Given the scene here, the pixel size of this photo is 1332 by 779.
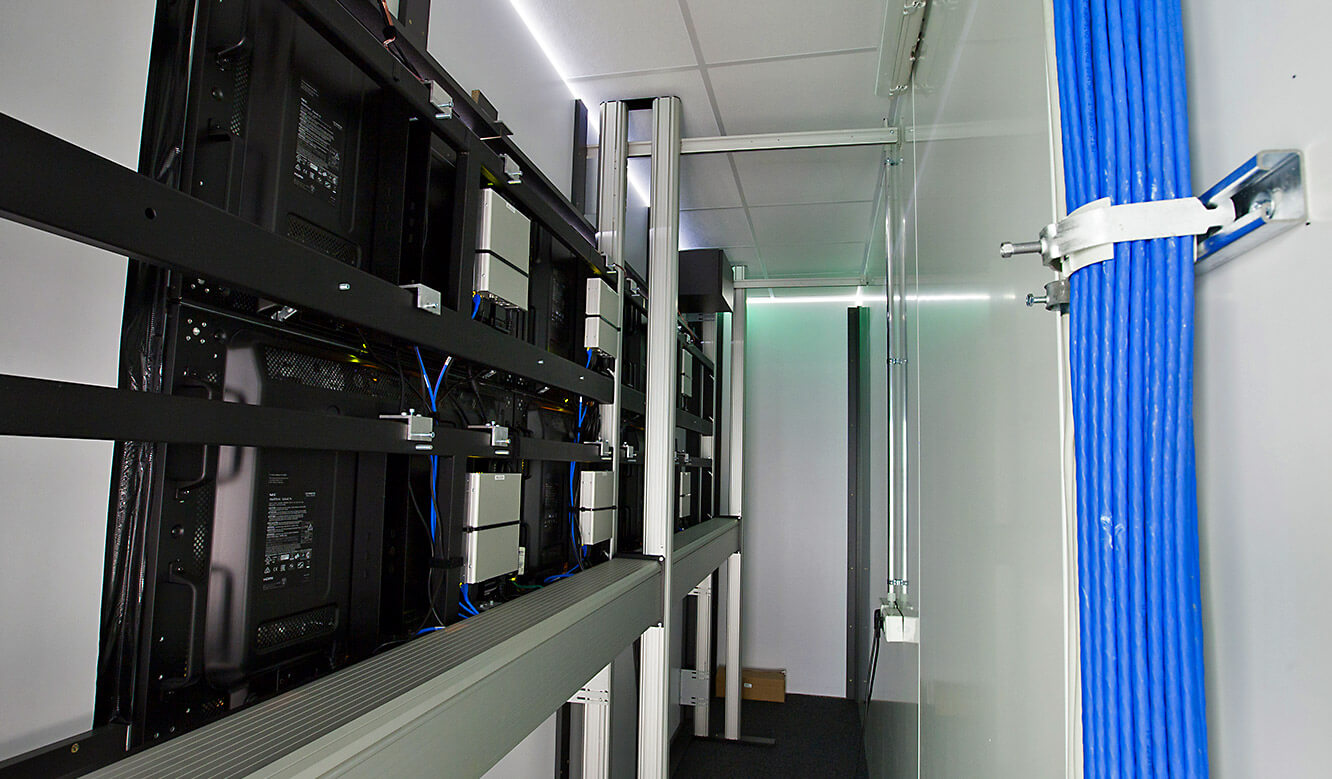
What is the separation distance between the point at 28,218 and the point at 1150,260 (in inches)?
31.9

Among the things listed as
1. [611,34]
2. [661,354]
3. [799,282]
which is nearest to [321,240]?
[611,34]

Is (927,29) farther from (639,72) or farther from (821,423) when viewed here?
(821,423)

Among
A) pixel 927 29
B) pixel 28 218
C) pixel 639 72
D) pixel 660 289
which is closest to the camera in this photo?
pixel 28 218

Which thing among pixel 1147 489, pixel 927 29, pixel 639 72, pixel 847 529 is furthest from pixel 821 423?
pixel 1147 489

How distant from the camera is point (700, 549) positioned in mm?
2660

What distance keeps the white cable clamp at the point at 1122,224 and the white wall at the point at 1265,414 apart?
0.03 meters

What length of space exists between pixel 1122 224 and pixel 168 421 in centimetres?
81

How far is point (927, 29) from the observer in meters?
1.46

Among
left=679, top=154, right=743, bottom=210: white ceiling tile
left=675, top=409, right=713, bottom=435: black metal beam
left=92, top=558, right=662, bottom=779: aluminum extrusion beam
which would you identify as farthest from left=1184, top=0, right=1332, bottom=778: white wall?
left=679, top=154, right=743, bottom=210: white ceiling tile

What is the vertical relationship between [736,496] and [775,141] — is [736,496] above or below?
below

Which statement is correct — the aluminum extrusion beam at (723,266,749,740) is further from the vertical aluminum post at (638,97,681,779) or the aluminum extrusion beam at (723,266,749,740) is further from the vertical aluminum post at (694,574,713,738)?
the vertical aluminum post at (638,97,681,779)

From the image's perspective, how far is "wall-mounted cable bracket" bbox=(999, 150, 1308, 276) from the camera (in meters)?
0.37

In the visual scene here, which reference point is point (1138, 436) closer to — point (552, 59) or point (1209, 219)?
point (1209, 219)

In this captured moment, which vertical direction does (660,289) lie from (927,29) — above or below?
below
